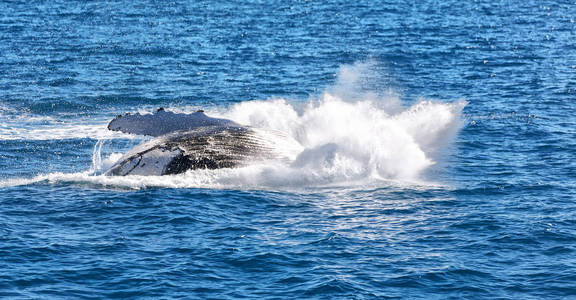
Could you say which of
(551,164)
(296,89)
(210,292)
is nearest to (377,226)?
(210,292)

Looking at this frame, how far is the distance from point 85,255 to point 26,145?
14702 millimetres

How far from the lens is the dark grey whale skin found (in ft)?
85.4

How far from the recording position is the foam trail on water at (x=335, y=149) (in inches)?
1046

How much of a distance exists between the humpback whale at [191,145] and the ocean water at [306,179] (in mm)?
404

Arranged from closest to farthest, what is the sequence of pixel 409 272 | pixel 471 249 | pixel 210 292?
1. pixel 210 292
2. pixel 409 272
3. pixel 471 249

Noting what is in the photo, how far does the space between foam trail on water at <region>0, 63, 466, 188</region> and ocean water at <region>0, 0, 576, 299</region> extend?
0.08 metres

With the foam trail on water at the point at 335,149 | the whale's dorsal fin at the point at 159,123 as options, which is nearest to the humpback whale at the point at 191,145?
the whale's dorsal fin at the point at 159,123

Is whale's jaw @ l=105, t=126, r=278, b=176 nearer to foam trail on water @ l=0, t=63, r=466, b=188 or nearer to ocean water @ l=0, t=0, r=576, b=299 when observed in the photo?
foam trail on water @ l=0, t=63, r=466, b=188

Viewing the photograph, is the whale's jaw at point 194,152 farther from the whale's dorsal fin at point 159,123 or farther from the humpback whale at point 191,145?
the whale's dorsal fin at point 159,123

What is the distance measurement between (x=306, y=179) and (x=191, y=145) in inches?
169

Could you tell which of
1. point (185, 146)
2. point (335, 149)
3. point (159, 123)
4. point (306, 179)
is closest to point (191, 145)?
point (185, 146)

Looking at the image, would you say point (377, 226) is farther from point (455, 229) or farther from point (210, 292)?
point (210, 292)

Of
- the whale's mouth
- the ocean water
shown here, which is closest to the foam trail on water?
the ocean water

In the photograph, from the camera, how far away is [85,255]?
20250 millimetres
